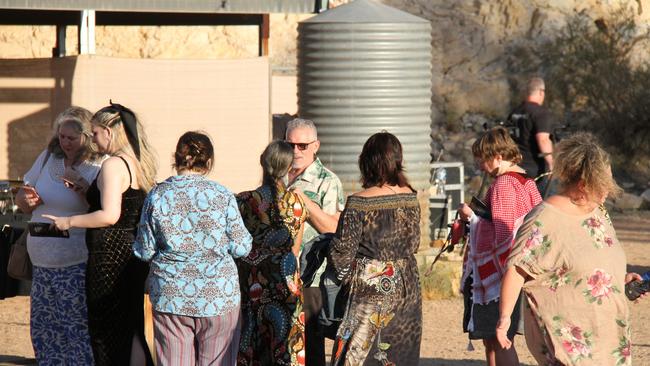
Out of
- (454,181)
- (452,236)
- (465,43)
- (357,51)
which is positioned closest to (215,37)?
(465,43)

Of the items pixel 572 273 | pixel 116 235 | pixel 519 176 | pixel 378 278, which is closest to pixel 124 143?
pixel 116 235

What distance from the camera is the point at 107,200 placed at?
18.6 ft

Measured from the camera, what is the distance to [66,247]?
19.5ft

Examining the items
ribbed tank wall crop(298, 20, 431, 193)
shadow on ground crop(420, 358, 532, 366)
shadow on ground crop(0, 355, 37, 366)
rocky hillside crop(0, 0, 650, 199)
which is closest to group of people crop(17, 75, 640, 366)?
shadow on ground crop(420, 358, 532, 366)

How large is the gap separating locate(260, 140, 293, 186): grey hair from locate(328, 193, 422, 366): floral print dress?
40cm

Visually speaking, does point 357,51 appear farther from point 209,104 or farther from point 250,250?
point 250,250

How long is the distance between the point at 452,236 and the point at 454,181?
779 centimetres

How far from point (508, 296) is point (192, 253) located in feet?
4.63

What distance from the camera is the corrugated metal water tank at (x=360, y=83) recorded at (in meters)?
10.5

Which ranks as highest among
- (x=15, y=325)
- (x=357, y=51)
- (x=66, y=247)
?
(x=357, y=51)

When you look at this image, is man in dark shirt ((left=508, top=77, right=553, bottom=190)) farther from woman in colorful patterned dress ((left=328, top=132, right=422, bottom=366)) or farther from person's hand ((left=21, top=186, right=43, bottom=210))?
person's hand ((left=21, top=186, right=43, bottom=210))

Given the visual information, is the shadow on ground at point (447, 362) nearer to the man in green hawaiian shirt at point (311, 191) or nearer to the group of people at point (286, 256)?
the group of people at point (286, 256)

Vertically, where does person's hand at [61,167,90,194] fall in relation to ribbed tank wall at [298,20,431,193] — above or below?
below

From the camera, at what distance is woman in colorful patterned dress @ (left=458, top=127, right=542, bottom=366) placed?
613 cm
